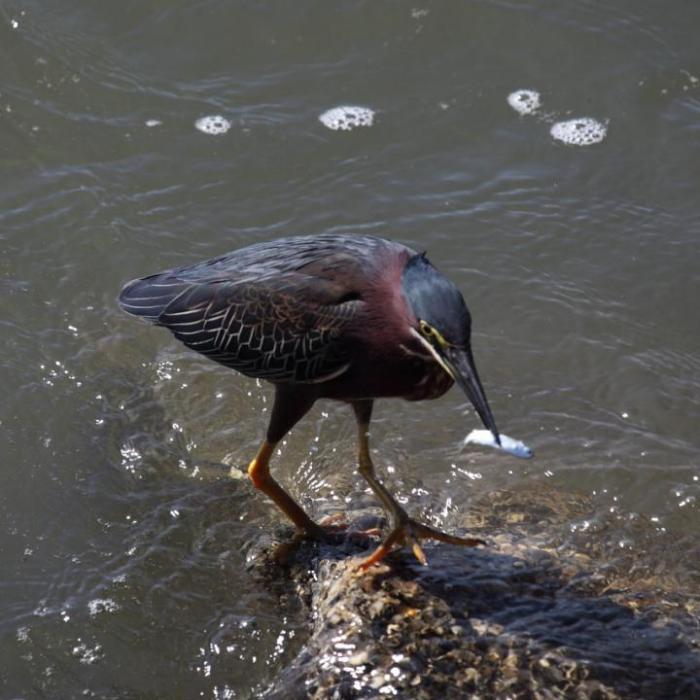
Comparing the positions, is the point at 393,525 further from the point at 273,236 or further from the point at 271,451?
the point at 273,236

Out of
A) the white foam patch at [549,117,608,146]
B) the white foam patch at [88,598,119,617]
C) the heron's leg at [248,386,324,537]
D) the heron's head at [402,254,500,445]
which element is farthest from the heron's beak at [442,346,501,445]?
the white foam patch at [549,117,608,146]

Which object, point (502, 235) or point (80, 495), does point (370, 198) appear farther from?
point (80, 495)

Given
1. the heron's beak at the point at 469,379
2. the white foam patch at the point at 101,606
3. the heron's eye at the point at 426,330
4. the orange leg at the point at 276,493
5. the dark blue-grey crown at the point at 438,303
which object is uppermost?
the dark blue-grey crown at the point at 438,303

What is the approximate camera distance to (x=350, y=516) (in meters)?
4.88

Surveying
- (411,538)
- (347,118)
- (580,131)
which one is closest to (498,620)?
(411,538)

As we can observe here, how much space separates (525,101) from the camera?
744 centimetres

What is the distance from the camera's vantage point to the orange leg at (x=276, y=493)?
4.63 m

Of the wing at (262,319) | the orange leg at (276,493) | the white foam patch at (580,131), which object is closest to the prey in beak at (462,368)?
the wing at (262,319)

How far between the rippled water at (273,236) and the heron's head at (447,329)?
116 centimetres

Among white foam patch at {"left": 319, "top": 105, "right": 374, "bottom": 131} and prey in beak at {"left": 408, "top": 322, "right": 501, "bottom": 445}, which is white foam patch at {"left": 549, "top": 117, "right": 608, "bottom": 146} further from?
prey in beak at {"left": 408, "top": 322, "right": 501, "bottom": 445}

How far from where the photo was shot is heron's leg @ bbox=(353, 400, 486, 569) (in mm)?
4273

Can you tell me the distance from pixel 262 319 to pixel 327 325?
325 millimetres

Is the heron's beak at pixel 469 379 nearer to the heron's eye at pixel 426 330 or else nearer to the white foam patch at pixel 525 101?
the heron's eye at pixel 426 330

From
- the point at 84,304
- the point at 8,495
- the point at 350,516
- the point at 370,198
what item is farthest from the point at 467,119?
the point at 8,495
